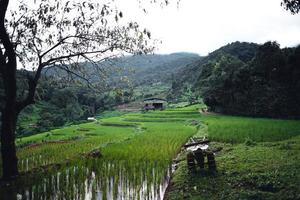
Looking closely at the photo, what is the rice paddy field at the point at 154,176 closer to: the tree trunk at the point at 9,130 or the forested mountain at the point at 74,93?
the tree trunk at the point at 9,130

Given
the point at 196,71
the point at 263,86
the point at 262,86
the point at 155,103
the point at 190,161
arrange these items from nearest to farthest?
the point at 190,161 → the point at 263,86 → the point at 262,86 → the point at 155,103 → the point at 196,71

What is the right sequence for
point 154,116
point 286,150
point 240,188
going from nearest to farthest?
point 240,188, point 286,150, point 154,116

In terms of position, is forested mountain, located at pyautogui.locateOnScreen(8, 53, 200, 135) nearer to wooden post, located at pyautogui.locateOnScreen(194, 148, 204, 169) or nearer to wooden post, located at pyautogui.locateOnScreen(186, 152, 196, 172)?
wooden post, located at pyautogui.locateOnScreen(186, 152, 196, 172)

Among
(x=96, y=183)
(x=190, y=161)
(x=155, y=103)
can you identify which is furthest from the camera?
(x=155, y=103)

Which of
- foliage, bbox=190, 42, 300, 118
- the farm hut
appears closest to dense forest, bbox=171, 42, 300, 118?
foliage, bbox=190, 42, 300, 118

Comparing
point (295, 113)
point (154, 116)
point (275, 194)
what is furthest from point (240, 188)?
point (154, 116)

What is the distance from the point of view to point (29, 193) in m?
12.1

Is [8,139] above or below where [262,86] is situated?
below

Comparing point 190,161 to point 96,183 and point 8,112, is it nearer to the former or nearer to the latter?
point 96,183

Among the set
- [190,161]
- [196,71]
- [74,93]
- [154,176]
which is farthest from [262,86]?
[196,71]

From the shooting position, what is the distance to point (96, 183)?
523 inches

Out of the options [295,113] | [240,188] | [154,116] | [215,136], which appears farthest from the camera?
[154,116]

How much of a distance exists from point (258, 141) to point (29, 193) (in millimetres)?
14736

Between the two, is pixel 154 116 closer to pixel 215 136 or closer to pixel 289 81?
pixel 289 81
